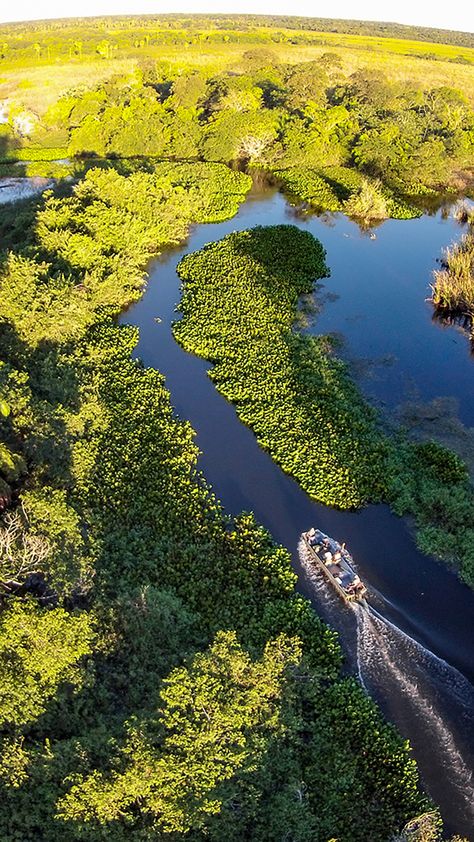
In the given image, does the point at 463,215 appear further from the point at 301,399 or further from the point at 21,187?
the point at 21,187

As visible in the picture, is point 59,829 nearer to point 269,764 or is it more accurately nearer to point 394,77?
point 269,764

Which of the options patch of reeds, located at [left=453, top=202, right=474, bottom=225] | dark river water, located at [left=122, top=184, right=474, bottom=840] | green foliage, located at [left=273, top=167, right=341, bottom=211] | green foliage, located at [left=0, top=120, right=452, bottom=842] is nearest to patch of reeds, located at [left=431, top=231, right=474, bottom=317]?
dark river water, located at [left=122, top=184, right=474, bottom=840]

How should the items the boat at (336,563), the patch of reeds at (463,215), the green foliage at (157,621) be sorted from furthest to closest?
the patch of reeds at (463,215), the boat at (336,563), the green foliage at (157,621)

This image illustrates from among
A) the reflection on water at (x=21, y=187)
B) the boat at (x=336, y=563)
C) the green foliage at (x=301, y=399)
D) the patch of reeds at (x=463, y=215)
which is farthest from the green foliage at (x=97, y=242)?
the patch of reeds at (x=463, y=215)

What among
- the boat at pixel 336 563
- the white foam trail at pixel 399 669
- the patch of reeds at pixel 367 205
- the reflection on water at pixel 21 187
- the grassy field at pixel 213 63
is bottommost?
the white foam trail at pixel 399 669

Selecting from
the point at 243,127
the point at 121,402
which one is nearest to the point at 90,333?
the point at 121,402

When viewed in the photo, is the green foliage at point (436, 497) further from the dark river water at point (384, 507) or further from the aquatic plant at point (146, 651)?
the aquatic plant at point (146, 651)

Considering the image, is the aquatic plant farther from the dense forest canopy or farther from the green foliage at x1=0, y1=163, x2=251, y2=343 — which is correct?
the green foliage at x1=0, y1=163, x2=251, y2=343
